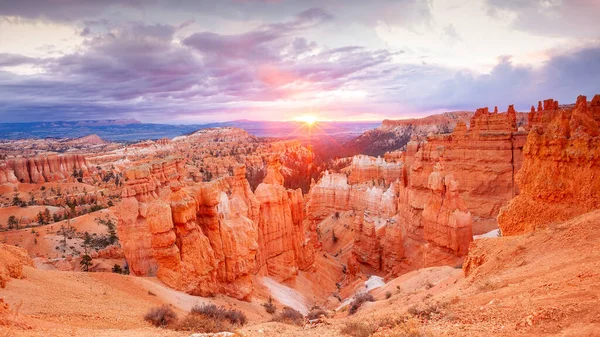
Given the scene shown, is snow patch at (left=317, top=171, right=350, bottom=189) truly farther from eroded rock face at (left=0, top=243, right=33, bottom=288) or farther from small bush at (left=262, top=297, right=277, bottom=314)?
eroded rock face at (left=0, top=243, right=33, bottom=288)

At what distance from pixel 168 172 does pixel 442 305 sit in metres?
23.9

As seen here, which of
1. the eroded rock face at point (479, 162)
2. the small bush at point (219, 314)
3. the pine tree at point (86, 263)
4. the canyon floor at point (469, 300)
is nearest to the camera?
the canyon floor at point (469, 300)

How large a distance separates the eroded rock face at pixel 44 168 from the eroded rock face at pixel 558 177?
8393cm

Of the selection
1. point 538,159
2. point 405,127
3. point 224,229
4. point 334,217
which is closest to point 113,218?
point 334,217

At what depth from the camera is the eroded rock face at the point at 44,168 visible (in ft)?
248

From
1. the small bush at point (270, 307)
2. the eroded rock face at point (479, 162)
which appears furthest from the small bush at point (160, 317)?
the eroded rock face at point (479, 162)

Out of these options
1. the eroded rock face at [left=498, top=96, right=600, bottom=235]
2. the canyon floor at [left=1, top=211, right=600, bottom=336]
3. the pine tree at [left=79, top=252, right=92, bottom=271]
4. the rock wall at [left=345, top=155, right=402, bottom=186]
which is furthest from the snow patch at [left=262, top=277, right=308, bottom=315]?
the rock wall at [left=345, top=155, right=402, bottom=186]

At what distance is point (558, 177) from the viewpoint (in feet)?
41.5

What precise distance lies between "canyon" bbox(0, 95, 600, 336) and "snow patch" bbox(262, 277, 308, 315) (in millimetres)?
129

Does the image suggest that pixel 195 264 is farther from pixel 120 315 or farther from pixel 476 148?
pixel 476 148

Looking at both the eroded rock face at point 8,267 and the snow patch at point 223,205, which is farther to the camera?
the snow patch at point 223,205

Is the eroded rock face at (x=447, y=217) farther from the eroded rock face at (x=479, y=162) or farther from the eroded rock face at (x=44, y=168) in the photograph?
the eroded rock face at (x=44, y=168)

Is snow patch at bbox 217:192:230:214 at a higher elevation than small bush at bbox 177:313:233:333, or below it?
higher

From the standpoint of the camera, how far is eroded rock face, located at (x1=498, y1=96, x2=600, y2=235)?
11891mm
